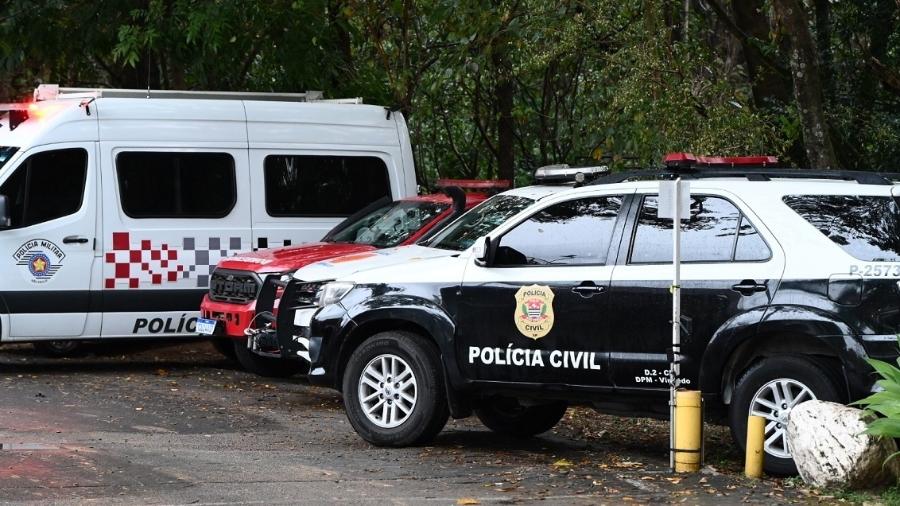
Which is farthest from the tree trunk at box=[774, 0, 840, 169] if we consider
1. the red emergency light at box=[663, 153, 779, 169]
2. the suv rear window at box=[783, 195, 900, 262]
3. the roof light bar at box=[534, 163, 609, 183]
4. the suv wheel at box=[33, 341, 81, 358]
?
the suv wheel at box=[33, 341, 81, 358]

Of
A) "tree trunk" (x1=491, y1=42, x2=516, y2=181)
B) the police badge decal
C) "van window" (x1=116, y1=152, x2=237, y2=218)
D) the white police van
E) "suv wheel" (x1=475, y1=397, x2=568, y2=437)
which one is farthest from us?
"tree trunk" (x1=491, y1=42, x2=516, y2=181)

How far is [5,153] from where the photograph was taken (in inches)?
565

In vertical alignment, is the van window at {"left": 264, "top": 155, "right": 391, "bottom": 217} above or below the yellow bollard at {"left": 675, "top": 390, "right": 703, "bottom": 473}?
above

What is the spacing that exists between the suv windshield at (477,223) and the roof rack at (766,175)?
5.63 feet

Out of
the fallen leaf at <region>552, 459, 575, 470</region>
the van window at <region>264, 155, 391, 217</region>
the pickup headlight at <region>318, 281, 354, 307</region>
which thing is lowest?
the fallen leaf at <region>552, 459, 575, 470</region>

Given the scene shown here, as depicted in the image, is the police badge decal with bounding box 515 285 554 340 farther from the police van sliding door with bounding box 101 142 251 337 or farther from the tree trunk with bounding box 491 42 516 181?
the tree trunk with bounding box 491 42 516 181

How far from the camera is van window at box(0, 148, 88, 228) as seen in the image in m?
14.1

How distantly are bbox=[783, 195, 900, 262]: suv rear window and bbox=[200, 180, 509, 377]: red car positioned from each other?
4.77 meters

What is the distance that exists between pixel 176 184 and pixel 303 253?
1814 mm

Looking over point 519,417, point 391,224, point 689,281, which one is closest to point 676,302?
point 689,281

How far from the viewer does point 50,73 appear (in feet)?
70.0

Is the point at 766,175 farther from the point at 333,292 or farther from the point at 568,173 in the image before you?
the point at 333,292

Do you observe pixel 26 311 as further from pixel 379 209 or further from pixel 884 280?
pixel 884 280

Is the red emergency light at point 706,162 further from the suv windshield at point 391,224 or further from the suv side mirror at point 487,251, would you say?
the suv windshield at point 391,224
